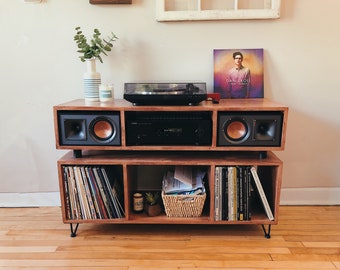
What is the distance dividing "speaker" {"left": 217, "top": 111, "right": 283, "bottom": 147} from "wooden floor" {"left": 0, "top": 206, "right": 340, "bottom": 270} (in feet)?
1.62

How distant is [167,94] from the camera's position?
4.50 ft

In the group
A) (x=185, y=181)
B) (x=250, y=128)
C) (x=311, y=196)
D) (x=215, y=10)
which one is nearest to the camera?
(x=250, y=128)

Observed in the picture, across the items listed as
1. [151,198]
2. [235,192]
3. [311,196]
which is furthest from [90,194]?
[311,196]

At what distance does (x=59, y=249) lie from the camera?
1.41m

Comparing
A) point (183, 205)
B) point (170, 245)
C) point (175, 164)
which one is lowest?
point (170, 245)

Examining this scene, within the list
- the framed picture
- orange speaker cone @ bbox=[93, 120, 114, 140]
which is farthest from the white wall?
orange speaker cone @ bbox=[93, 120, 114, 140]

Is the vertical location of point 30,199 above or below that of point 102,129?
below

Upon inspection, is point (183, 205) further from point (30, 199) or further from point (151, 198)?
point (30, 199)

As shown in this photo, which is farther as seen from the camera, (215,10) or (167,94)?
(215,10)

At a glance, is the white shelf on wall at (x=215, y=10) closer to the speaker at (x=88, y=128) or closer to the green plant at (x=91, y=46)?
the green plant at (x=91, y=46)

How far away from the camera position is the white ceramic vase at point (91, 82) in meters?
1.54

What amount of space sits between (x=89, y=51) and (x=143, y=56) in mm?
304

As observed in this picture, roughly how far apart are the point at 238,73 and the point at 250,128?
432 mm

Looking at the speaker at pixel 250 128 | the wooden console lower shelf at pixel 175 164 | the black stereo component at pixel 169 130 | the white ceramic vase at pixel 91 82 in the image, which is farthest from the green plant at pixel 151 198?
the white ceramic vase at pixel 91 82
